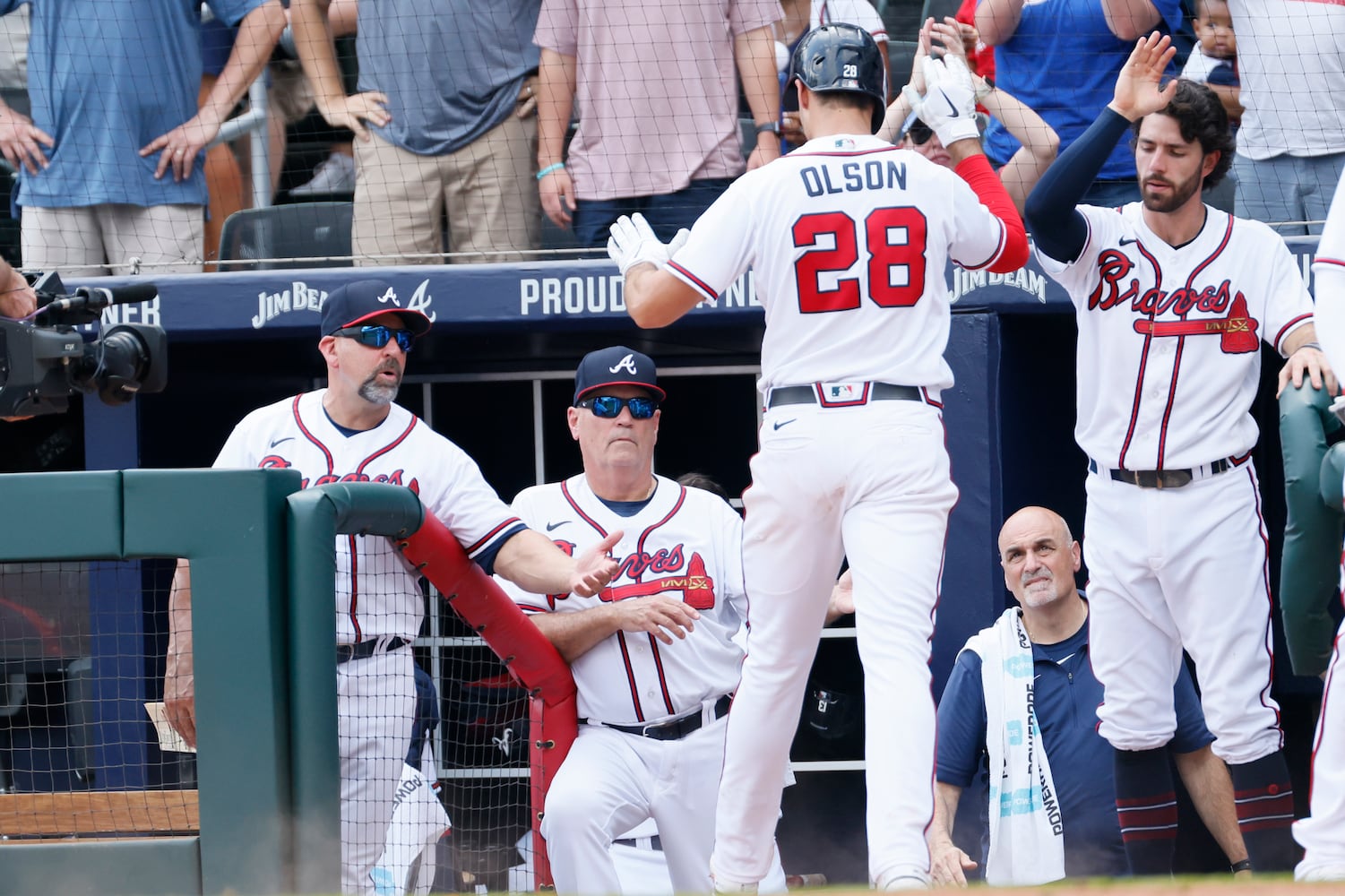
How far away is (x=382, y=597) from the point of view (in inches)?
164

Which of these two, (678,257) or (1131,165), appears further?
(1131,165)

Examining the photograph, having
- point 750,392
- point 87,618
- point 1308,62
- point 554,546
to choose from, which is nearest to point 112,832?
point 554,546

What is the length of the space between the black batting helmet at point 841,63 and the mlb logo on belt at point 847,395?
643 mm

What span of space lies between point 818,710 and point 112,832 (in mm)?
2940

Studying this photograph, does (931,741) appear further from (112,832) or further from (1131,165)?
(1131,165)

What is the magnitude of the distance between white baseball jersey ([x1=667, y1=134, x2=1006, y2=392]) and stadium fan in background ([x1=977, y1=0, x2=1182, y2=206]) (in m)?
2.21

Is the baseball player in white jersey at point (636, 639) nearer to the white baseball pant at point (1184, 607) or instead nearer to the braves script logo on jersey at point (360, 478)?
the braves script logo on jersey at point (360, 478)

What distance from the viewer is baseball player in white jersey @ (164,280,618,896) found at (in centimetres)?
398

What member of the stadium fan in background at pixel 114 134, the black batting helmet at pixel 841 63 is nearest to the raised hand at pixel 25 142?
the stadium fan in background at pixel 114 134

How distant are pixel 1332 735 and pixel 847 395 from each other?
3.52 feet

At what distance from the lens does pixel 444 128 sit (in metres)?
5.66

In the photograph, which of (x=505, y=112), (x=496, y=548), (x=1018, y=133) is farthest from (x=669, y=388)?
(x=496, y=548)

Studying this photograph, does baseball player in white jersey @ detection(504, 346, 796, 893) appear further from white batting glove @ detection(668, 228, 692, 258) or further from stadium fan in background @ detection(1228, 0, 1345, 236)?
stadium fan in background @ detection(1228, 0, 1345, 236)

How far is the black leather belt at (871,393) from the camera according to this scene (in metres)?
3.18
